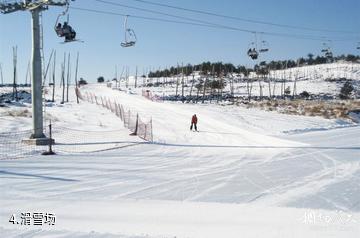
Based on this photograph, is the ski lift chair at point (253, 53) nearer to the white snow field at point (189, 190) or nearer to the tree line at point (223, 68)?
the white snow field at point (189, 190)

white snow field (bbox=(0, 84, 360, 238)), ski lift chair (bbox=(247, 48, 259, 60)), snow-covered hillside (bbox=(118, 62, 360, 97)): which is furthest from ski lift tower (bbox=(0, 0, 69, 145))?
snow-covered hillside (bbox=(118, 62, 360, 97))

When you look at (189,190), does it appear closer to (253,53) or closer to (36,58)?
(36,58)

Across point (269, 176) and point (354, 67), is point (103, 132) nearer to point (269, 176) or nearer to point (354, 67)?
point (269, 176)

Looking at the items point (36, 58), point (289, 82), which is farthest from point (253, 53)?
point (289, 82)

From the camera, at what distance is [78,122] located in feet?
119

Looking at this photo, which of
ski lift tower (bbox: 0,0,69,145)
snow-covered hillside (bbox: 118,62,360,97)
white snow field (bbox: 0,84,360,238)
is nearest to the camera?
white snow field (bbox: 0,84,360,238)

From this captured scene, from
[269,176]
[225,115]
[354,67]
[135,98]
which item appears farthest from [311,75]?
[269,176]

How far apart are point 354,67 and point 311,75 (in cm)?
1678

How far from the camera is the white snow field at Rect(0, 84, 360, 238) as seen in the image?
381 inches

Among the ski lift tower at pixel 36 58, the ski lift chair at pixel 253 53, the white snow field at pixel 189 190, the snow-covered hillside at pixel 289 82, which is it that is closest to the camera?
the white snow field at pixel 189 190

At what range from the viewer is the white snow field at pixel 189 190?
9.68 m

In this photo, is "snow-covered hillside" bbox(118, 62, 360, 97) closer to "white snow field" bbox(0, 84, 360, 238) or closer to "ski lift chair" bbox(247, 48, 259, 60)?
"ski lift chair" bbox(247, 48, 259, 60)

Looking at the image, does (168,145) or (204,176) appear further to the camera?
(168,145)

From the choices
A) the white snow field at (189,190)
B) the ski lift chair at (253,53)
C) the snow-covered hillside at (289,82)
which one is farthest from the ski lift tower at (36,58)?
the snow-covered hillside at (289,82)
